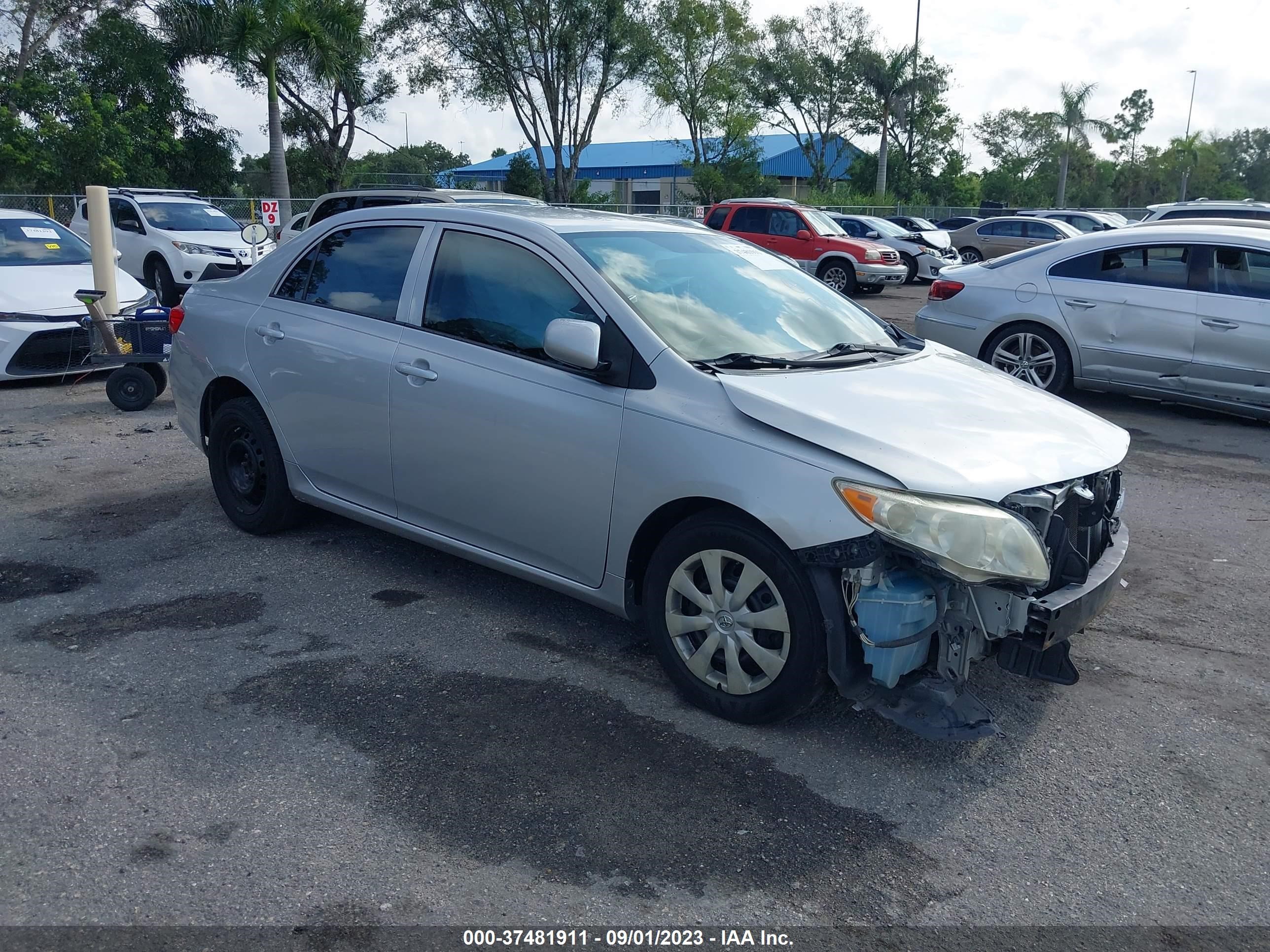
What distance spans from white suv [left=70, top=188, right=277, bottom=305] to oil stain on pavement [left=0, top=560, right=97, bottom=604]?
39.1 ft

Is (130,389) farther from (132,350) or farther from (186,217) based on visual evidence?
(186,217)

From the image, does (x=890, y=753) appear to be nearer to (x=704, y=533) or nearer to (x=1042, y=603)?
(x=1042, y=603)

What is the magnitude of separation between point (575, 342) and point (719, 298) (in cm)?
88

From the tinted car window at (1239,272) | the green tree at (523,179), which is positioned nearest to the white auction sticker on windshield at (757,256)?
the tinted car window at (1239,272)

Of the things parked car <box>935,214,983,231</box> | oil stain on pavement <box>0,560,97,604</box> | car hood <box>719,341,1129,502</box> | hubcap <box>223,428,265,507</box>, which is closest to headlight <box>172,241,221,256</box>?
hubcap <box>223,428,265,507</box>

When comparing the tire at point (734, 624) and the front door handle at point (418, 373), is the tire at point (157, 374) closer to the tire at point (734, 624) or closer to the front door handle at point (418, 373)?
the front door handle at point (418, 373)

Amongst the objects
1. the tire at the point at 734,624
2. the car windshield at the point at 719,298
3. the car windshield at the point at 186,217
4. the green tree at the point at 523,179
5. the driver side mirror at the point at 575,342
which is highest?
the green tree at the point at 523,179

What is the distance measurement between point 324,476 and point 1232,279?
7.57 m

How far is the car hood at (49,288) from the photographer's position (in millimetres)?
10273

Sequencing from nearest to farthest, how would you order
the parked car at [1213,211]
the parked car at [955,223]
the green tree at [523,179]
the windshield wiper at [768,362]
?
the windshield wiper at [768,362], the parked car at [1213,211], the parked car at [955,223], the green tree at [523,179]

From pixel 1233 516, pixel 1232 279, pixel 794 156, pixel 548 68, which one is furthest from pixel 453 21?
pixel 1233 516

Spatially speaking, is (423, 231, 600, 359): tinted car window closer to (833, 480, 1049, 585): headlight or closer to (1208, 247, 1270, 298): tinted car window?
(833, 480, 1049, 585): headlight

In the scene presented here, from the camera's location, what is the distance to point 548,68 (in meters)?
36.4

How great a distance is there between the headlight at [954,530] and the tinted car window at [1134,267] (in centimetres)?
691
